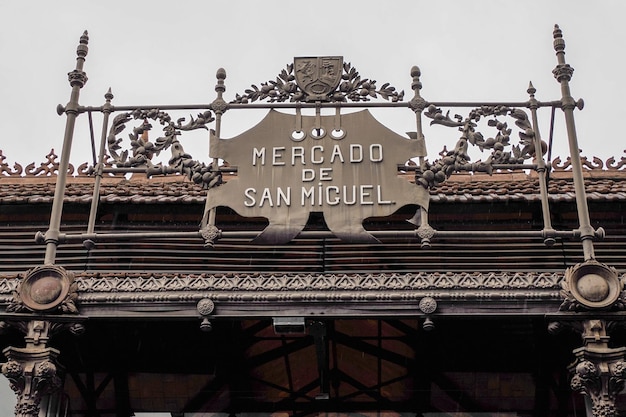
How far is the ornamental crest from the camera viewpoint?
576 inches

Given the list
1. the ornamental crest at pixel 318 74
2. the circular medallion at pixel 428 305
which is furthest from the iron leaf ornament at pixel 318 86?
the circular medallion at pixel 428 305

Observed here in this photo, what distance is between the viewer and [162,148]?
14.2 meters

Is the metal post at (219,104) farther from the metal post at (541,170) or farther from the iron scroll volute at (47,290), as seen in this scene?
the metal post at (541,170)

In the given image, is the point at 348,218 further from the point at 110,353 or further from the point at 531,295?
the point at 110,353

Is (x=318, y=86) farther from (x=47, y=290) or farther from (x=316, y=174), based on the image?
(x=47, y=290)

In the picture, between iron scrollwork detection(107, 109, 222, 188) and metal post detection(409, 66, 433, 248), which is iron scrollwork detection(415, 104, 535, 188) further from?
iron scrollwork detection(107, 109, 222, 188)

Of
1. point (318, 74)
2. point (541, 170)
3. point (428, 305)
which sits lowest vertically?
point (428, 305)

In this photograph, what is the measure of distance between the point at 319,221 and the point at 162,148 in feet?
9.22

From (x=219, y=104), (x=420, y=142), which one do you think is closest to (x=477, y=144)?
(x=420, y=142)

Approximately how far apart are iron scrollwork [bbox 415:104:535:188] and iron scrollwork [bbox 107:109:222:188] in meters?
2.88

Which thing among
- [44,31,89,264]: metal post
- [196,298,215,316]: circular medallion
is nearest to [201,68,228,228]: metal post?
[44,31,89,264]: metal post

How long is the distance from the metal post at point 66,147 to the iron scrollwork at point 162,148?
560mm

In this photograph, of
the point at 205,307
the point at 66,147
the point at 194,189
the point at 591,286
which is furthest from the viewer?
the point at 194,189

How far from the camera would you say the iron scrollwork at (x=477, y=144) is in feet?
45.5
